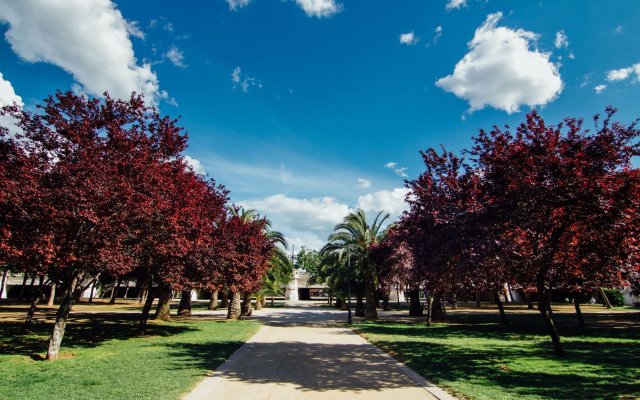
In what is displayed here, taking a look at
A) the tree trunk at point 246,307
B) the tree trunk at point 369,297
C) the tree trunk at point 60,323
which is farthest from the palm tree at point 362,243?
the tree trunk at point 60,323

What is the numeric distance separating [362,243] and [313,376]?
2079 centimetres

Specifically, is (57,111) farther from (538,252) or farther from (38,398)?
(538,252)

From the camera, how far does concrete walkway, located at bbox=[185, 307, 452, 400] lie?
764 centimetres

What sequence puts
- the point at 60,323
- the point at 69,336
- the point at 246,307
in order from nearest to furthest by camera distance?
1. the point at 60,323
2. the point at 69,336
3. the point at 246,307

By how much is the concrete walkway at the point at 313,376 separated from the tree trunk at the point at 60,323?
540 centimetres

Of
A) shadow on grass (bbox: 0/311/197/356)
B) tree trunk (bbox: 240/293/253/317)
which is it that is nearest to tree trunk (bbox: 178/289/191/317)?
tree trunk (bbox: 240/293/253/317)

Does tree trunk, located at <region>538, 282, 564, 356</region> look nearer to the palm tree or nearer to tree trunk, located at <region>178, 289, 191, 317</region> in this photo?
the palm tree

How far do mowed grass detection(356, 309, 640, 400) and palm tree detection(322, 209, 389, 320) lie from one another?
464 inches

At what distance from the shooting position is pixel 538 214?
1106cm

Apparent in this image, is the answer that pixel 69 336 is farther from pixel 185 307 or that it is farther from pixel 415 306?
pixel 415 306

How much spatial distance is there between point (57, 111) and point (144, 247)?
526 centimetres

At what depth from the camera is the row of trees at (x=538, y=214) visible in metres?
10.2

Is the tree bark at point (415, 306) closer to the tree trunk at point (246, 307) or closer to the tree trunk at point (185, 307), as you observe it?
the tree trunk at point (246, 307)

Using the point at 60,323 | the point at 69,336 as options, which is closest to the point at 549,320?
the point at 60,323
